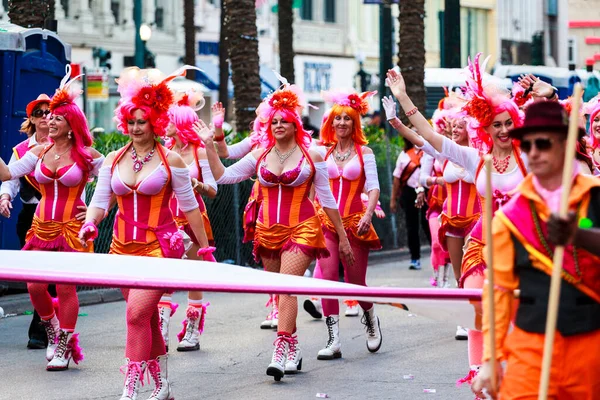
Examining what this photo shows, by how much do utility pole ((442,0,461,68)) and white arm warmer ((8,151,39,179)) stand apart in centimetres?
1395

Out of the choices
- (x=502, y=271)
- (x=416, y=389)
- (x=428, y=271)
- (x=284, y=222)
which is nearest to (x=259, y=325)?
(x=284, y=222)

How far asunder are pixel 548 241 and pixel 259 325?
8.01 metres

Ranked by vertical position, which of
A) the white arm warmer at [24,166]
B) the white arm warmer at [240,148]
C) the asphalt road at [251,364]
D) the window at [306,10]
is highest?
the window at [306,10]

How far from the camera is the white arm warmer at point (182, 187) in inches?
350

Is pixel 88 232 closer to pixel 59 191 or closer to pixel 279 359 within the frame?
pixel 279 359

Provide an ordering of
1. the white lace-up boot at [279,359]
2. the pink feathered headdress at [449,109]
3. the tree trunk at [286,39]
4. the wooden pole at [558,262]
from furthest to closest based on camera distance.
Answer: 1. the tree trunk at [286,39]
2. the white lace-up boot at [279,359]
3. the pink feathered headdress at [449,109]
4. the wooden pole at [558,262]

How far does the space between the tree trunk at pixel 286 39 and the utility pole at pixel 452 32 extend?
5.84m

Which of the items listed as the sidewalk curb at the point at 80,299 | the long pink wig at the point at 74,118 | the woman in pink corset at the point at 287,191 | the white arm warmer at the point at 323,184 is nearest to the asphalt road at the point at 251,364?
the sidewalk curb at the point at 80,299

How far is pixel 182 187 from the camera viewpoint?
891 cm

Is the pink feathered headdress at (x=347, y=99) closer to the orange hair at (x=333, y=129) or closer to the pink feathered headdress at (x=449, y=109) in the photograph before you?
the orange hair at (x=333, y=129)

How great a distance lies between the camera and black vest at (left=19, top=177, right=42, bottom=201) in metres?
11.9

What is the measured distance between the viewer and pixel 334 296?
591 cm

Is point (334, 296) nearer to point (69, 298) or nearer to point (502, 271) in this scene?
point (502, 271)

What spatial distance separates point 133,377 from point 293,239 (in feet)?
7.81
